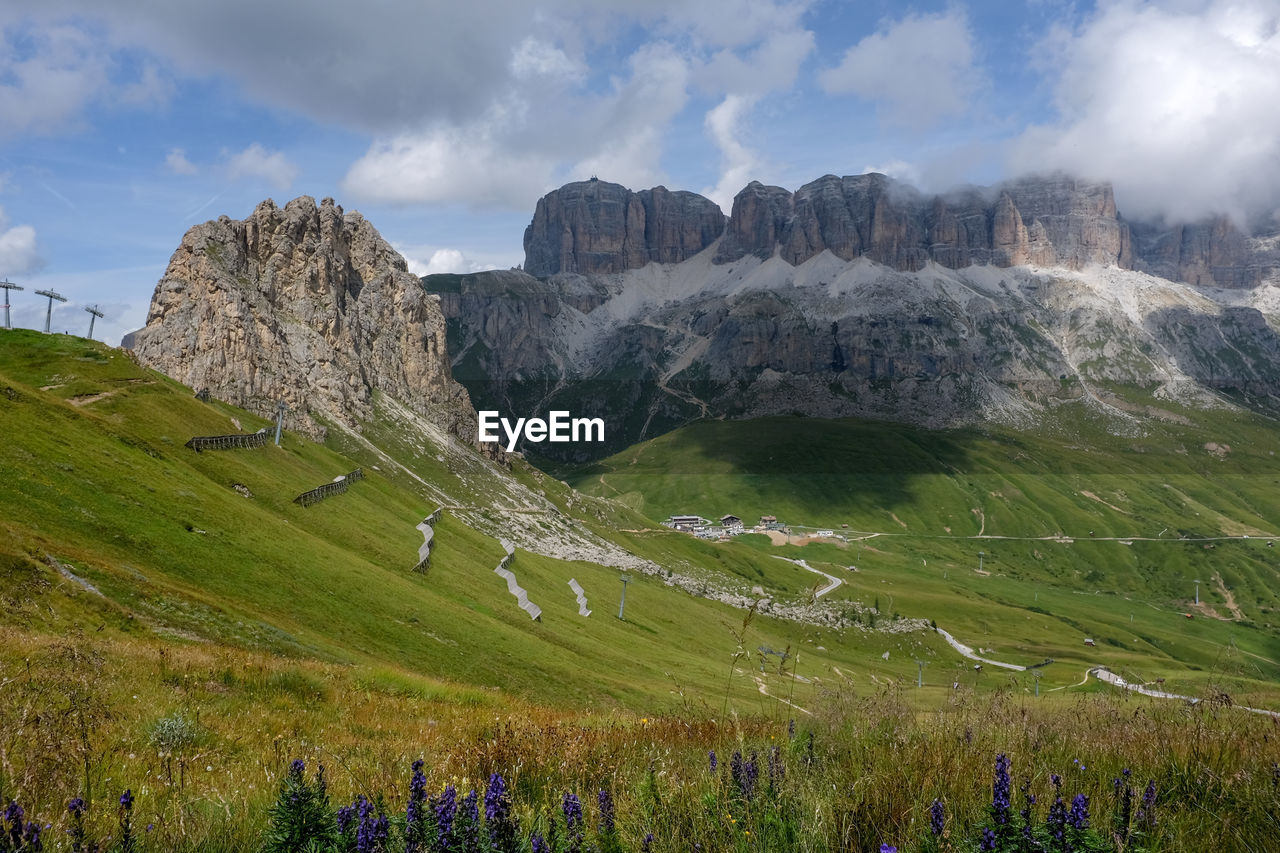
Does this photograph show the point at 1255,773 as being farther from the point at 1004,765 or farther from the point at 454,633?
the point at 454,633

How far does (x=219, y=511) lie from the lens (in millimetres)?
49031

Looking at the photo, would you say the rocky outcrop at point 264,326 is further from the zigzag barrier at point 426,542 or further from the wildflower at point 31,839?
the wildflower at point 31,839

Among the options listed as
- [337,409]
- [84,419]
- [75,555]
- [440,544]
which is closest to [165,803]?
[75,555]

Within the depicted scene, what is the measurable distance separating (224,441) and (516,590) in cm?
3449

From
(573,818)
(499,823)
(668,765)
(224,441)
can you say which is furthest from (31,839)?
(224,441)

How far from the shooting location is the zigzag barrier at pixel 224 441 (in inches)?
2768

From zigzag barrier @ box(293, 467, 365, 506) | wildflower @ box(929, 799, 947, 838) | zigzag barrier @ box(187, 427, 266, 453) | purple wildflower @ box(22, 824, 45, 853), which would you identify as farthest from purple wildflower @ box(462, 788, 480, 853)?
zigzag barrier @ box(187, 427, 266, 453)

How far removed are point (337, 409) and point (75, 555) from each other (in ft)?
457

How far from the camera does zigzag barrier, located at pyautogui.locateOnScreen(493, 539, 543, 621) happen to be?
231 feet

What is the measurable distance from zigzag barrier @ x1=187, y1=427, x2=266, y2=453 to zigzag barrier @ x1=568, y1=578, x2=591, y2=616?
42187mm

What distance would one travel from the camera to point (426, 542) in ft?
265

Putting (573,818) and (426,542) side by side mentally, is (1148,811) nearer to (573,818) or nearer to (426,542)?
(573,818)

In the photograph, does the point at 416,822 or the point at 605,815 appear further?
the point at 605,815

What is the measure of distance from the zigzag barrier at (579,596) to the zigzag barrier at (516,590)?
27.7ft
